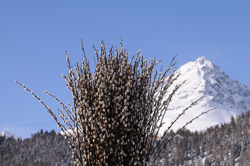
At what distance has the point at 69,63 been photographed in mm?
4086

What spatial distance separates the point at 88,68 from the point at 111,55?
0.34 m

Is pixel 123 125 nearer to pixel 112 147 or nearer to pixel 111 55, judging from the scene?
pixel 112 147

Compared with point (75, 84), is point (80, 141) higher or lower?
lower

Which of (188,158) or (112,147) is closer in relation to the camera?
(112,147)

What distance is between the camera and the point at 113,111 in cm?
381

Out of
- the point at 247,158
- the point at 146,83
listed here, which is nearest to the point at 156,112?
the point at 146,83

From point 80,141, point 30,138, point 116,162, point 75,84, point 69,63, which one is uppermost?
point 30,138

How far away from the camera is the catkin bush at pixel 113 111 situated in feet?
12.3

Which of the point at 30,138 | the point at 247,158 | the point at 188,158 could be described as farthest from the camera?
the point at 30,138

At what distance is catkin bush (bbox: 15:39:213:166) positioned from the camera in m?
3.74

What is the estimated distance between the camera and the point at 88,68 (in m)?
4.05

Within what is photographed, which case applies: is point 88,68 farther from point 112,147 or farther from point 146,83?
point 112,147

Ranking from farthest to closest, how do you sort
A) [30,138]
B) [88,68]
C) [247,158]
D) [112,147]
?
[30,138] → [247,158] → [88,68] → [112,147]

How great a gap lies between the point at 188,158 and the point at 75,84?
10604cm
